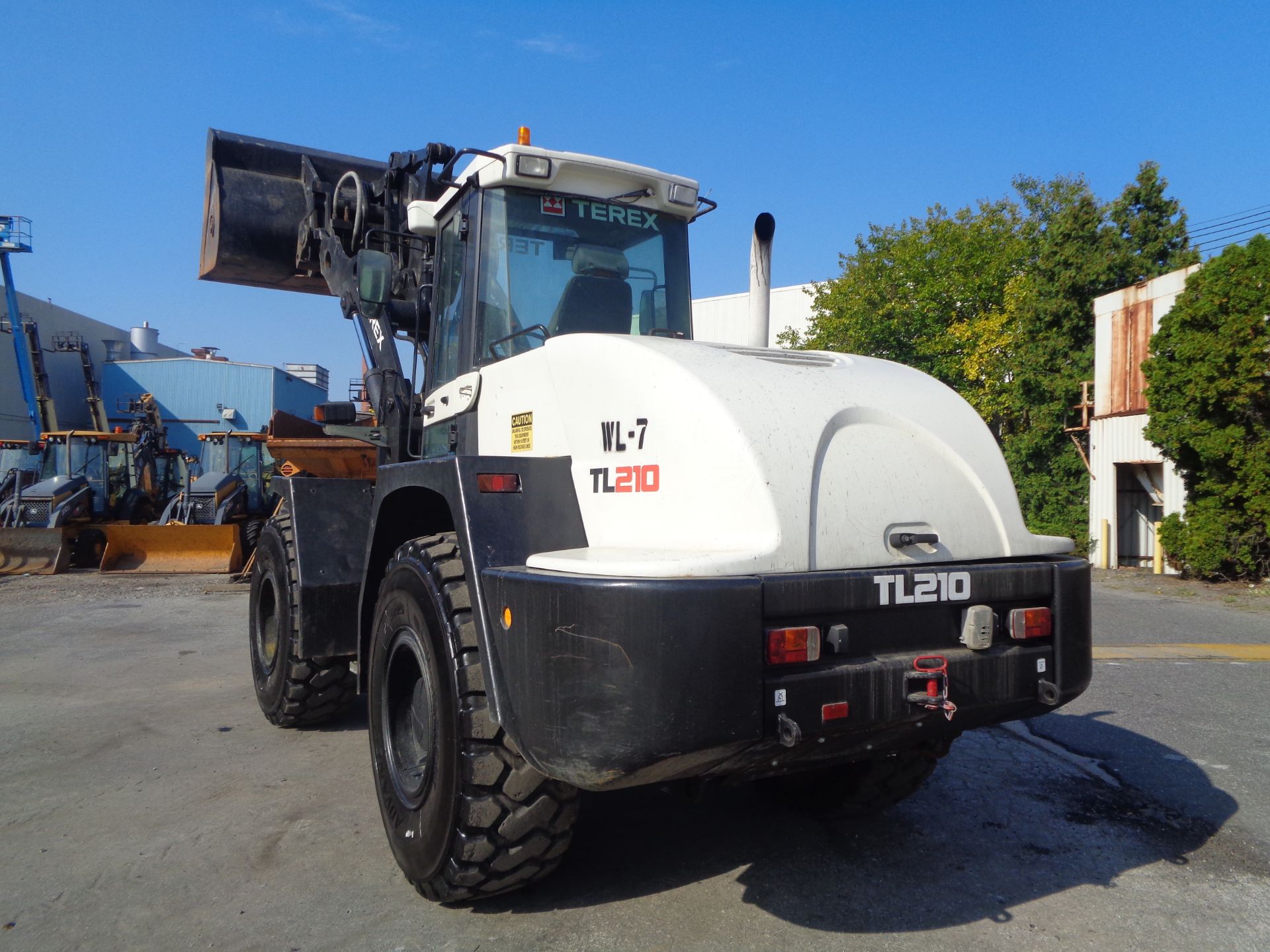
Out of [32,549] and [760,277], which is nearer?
[760,277]

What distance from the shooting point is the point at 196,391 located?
41969mm

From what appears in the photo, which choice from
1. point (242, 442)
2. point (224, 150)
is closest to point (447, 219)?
point (224, 150)

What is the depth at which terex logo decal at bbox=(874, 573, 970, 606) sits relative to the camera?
2676mm

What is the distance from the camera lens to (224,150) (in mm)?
6789

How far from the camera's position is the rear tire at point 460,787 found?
2871 millimetres

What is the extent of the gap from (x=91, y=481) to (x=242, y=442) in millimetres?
2758

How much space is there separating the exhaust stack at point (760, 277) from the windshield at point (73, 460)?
1723cm

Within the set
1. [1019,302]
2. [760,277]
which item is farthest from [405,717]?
[1019,302]

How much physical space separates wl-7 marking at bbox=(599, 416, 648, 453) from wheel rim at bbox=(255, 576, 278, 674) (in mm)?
3618

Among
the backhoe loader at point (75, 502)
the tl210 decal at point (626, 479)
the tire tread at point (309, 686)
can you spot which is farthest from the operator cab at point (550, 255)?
the backhoe loader at point (75, 502)

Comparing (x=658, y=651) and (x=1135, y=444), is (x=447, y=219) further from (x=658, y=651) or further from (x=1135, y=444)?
(x=1135, y=444)

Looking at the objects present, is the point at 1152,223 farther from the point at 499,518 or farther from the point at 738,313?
the point at 499,518

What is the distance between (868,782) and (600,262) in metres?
2.52

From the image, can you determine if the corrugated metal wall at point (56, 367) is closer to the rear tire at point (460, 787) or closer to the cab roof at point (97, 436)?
the cab roof at point (97, 436)
